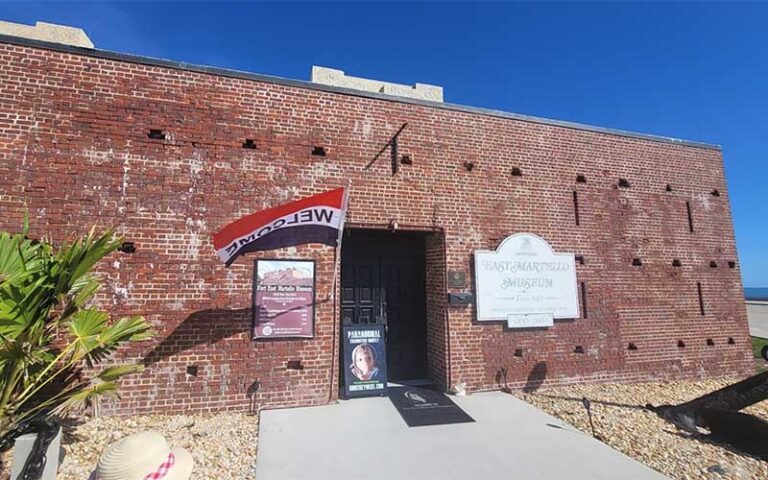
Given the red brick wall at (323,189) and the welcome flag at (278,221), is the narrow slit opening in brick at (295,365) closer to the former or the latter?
the red brick wall at (323,189)

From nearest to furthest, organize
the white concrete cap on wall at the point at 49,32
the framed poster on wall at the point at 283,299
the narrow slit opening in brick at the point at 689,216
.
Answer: the framed poster on wall at the point at 283,299, the narrow slit opening in brick at the point at 689,216, the white concrete cap on wall at the point at 49,32

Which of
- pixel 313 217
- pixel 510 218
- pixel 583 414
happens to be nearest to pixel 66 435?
pixel 313 217

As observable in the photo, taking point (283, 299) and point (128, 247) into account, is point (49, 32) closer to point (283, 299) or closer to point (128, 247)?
point (128, 247)

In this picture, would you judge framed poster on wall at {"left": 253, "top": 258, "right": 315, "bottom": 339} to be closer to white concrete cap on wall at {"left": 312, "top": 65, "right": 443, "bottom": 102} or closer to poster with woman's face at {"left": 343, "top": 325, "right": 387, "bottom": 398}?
poster with woman's face at {"left": 343, "top": 325, "right": 387, "bottom": 398}

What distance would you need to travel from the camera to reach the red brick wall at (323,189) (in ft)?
17.6

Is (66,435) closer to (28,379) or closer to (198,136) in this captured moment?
(28,379)

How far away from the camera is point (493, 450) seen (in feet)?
14.2

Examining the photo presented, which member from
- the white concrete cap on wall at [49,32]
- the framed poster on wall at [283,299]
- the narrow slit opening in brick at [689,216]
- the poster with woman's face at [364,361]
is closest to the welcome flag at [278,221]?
the framed poster on wall at [283,299]

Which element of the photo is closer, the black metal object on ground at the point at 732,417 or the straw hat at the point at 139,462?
the straw hat at the point at 139,462

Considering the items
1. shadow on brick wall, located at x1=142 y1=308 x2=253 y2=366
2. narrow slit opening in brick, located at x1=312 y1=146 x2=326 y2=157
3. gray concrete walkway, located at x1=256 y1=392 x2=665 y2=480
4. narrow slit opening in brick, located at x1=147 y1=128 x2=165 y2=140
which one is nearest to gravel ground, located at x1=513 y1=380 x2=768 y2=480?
gray concrete walkway, located at x1=256 y1=392 x2=665 y2=480

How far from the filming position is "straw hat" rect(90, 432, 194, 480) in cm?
282

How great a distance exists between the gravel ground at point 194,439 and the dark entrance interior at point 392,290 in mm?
2612

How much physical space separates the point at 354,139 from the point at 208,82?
8.23 ft

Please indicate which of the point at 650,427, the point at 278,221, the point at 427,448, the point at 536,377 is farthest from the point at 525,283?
the point at 278,221
